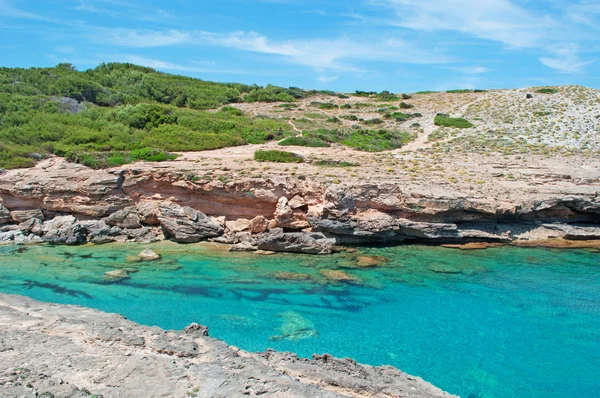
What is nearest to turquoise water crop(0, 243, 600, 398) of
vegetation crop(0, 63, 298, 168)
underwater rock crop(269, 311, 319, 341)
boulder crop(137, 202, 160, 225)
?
underwater rock crop(269, 311, 319, 341)

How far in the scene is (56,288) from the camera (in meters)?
15.3

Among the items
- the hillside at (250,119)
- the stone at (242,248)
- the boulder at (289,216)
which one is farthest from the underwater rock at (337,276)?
the hillside at (250,119)

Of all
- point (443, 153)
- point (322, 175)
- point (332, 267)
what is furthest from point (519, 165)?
point (332, 267)

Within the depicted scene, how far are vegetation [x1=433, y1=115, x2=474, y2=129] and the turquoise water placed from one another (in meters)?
20.5

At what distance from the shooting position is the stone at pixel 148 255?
18.2m

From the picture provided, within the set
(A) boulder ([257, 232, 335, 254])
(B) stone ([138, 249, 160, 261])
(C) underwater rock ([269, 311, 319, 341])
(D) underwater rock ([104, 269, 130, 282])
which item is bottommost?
(C) underwater rock ([269, 311, 319, 341])

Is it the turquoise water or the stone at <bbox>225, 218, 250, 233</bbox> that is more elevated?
the stone at <bbox>225, 218, 250, 233</bbox>

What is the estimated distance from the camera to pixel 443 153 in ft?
99.1

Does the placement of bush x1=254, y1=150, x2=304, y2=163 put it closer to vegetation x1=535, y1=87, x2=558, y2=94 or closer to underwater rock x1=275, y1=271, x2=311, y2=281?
underwater rock x1=275, y1=271, x2=311, y2=281

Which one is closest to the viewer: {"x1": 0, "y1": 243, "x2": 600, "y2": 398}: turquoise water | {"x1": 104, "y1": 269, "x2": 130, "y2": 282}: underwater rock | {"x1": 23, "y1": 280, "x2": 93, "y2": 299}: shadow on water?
{"x1": 0, "y1": 243, "x2": 600, "y2": 398}: turquoise water

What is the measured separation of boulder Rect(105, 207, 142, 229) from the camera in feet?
71.3

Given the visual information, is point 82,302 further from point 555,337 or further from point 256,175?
point 555,337

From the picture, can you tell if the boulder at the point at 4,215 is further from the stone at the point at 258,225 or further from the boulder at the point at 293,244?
the boulder at the point at 293,244

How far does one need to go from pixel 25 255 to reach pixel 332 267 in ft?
42.5
